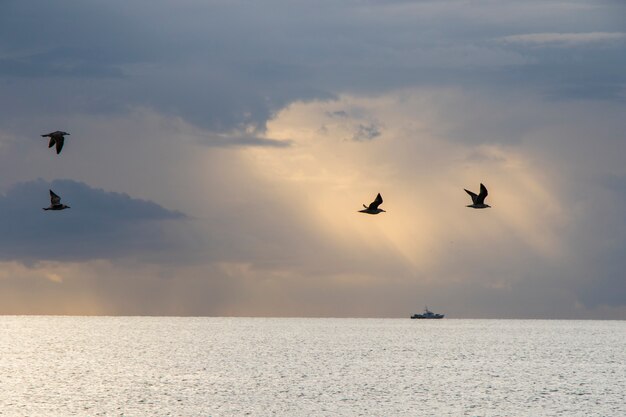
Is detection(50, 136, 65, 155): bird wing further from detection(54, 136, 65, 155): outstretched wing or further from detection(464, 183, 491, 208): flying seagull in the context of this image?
detection(464, 183, 491, 208): flying seagull

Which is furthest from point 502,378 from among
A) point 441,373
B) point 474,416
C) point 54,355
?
point 54,355

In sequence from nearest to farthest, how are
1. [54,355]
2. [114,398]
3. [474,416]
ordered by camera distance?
1. [474,416]
2. [114,398]
3. [54,355]

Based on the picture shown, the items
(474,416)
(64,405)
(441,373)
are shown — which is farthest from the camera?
(441,373)

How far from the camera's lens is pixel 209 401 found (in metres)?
98.6

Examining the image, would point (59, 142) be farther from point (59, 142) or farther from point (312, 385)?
point (312, 385)

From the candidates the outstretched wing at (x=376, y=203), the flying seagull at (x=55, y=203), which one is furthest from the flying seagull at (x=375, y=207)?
the flying seagull at (x=55, y=203)

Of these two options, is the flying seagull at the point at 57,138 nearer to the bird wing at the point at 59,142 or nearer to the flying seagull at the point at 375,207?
the bird wing at the point at 59,142

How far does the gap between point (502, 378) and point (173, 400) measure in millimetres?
49291

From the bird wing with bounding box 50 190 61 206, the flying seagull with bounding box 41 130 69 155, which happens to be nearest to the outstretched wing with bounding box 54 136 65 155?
the flying seagull with bounding box 41 130 69 155

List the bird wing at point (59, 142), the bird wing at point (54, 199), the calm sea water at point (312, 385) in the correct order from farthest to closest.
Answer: the calm sea water at point (312, 385), the bird wing at point (54, 199), the bird wing at point (59, 142)

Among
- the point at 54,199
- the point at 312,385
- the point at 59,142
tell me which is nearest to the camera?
the point at 59,142

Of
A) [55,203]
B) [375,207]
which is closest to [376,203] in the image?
[375,207]

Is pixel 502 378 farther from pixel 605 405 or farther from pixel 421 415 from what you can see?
pixel 421 415

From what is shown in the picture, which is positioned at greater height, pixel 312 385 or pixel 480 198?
pixel 480 198
